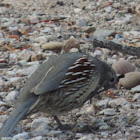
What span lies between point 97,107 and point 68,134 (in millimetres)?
888

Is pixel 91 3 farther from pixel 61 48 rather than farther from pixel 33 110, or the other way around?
pixel 33 110

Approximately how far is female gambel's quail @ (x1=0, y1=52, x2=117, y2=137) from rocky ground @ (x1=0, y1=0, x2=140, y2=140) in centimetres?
30

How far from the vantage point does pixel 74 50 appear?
25.5 ft

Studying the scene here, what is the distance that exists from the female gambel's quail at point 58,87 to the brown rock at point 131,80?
933 mm

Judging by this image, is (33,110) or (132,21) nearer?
(33,110)

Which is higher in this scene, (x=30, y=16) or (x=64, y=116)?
(x=30, y=16)

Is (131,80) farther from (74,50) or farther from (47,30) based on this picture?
(47,30)

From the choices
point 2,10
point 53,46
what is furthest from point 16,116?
point 2,10

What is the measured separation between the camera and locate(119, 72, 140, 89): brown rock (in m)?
6.54

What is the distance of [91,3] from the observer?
10781 mm

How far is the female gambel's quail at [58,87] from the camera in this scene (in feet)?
16.2

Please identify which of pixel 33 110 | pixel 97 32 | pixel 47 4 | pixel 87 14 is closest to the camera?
pixel 33 110

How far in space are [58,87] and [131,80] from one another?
6.01ft

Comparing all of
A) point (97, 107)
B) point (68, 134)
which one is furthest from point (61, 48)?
point (68, 134)
